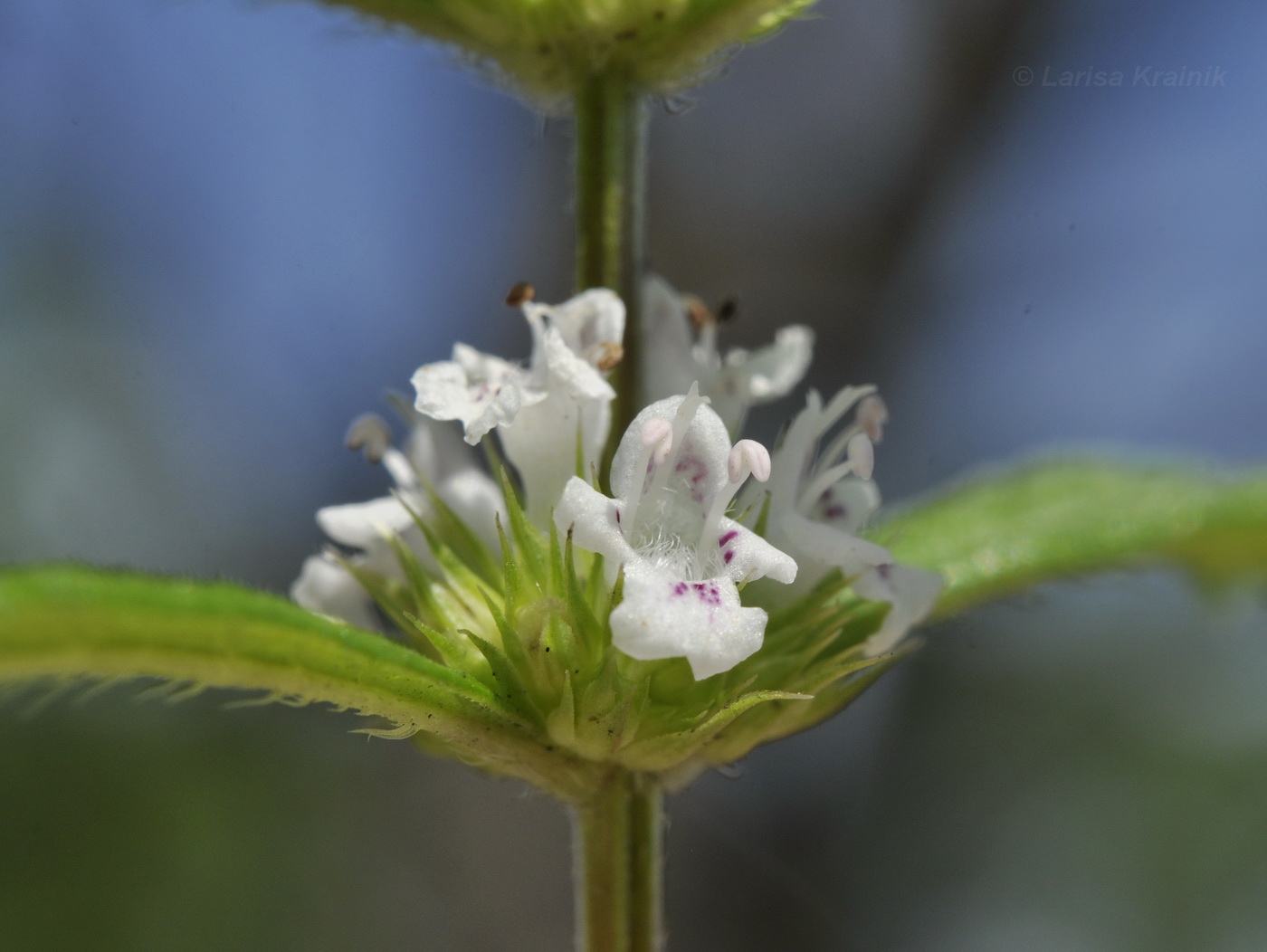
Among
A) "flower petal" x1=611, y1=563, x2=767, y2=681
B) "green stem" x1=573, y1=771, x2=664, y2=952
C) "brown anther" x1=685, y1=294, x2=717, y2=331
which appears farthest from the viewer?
"brown anther" x1=685, y1=294, x2=717, y2=331

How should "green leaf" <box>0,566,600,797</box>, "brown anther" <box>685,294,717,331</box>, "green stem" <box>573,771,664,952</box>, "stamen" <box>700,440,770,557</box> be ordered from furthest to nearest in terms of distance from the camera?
"brown anther" <box>685,294,717,331</box>, "green stem" <box>573,771,664,952</box>, "stamen" <box>700,440,770,557</box>, "green leaf" <box>0,566,600,797</box>

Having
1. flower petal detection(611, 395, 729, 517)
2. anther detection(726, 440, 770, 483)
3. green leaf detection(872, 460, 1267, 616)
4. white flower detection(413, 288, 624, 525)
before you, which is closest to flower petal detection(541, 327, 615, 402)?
white flower detection(413, 288, 624, 525)

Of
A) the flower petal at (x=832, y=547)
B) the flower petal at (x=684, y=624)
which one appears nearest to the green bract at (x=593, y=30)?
the flower petal at (x=832, y=547)

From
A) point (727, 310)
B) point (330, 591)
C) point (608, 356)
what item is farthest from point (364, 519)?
point (727, 310)

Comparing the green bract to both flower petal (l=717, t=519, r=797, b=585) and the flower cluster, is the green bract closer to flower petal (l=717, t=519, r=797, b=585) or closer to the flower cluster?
the flower cluster

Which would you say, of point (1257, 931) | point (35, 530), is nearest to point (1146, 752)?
point (1257, 931)

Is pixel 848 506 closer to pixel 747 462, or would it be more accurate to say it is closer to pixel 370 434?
pixel 747 462
